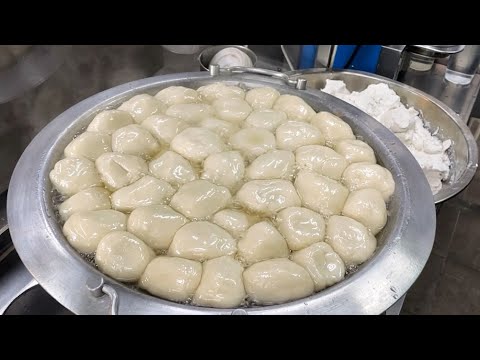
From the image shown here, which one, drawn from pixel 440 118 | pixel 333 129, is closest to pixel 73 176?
pixel 333 129

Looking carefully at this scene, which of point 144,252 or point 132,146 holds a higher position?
point 132,146

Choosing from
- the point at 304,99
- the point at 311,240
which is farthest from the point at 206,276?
the point at 304,99

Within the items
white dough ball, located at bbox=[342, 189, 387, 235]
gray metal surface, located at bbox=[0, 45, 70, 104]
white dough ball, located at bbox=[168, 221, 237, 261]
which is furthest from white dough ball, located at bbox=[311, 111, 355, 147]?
gray metal surface, located at bbox=[0, 45, 70, 104]

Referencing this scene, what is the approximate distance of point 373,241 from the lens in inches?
51.8

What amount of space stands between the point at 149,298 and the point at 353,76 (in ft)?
7.13

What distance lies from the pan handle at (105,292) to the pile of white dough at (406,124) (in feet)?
5.71

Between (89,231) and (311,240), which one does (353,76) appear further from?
(89,231)

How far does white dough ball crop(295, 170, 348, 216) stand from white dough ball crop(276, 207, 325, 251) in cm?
6

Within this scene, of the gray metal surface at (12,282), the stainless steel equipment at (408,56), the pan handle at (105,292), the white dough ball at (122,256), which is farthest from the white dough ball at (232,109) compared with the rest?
the stainless steel equipment at (408,56)

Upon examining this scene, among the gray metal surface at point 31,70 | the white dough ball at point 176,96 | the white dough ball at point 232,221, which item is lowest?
the gray metal surface at point 31,70

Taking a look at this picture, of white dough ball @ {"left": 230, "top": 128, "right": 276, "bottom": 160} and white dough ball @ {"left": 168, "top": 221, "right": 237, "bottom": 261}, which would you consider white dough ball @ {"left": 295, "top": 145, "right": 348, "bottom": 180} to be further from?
white dough ball @ {"left": 168, "top": 221, "right": 237, "bottom": 261}

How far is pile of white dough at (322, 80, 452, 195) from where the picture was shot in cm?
223

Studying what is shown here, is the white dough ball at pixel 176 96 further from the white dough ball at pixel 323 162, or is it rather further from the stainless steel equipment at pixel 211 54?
the stainless steel equipment at pixel 211 54

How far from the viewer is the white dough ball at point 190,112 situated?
1719 millimetres
